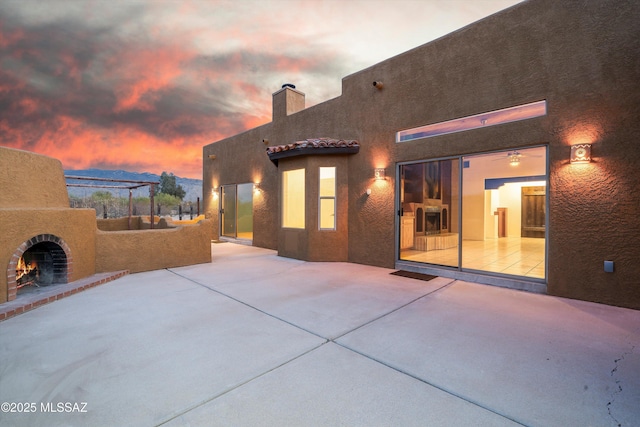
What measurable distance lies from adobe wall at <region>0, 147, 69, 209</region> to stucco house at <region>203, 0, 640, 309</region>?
16.2 ft

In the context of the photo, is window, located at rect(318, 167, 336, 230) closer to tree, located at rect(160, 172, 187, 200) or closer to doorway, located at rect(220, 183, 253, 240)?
doorway, located at rect(220, 183, 253, 240)

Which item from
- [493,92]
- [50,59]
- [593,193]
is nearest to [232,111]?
[50,59]

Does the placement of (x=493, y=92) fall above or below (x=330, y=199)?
above

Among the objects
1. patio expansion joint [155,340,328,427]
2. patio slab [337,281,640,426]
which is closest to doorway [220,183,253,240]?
patio slab [337,281,640,426]

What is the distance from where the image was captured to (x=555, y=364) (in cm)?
229

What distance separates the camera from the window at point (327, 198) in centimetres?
733

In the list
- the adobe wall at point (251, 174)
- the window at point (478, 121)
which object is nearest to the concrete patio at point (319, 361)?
the window at point (478, 121)

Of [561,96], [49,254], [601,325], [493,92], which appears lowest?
[601,325]

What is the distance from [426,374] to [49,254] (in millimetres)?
6223

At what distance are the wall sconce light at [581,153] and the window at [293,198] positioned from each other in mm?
5712

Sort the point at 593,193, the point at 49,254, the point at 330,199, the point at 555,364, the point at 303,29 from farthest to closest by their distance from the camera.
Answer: the point at 303,29 < the point at 330,199 < the point at 49,254 < the point at 593,193 < the point at 555,364

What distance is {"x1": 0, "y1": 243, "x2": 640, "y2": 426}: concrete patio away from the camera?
5.57 feet

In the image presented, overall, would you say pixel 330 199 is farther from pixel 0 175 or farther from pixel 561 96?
pixel 0 175
